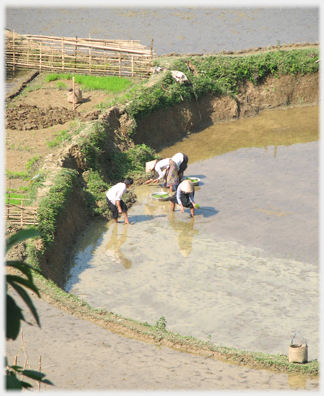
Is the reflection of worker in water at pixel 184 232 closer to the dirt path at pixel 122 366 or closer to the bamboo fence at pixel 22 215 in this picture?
the bamboo fence at pixel 22 215

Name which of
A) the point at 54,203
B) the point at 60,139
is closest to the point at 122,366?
the point at 54,203

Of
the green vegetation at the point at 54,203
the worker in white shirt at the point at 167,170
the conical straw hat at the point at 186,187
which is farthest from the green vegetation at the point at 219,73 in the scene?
the green vegetation at the point at 54,203

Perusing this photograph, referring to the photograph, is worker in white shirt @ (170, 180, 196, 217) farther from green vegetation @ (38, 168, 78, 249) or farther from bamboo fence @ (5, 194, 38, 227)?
bamboo fence @ (5, 194, 38, 227)

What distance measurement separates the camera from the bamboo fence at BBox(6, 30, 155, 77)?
19.2 metres

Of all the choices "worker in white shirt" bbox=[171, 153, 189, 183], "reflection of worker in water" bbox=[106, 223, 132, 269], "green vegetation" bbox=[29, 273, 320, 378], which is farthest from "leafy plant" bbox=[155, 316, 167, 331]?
"worker in white shirt" bbox=[171, 153, 189, 183]

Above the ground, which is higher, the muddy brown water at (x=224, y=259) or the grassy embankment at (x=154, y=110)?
the grassy embankment at (x=154, y=110)

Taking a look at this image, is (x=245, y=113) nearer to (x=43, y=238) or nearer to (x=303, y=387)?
(x=43, y=238)

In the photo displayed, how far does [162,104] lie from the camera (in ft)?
56.2

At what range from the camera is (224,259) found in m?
10.3

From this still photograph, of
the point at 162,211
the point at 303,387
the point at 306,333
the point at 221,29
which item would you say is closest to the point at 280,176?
the point at 162,211

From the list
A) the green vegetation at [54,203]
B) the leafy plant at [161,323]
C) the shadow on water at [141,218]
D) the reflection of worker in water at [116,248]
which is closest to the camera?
the leafy plant at [161,323]

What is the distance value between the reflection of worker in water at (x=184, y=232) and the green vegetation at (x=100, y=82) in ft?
23.6

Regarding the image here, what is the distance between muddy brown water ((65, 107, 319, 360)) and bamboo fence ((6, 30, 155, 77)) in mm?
5491

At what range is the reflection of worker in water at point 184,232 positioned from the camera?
35.4ft
